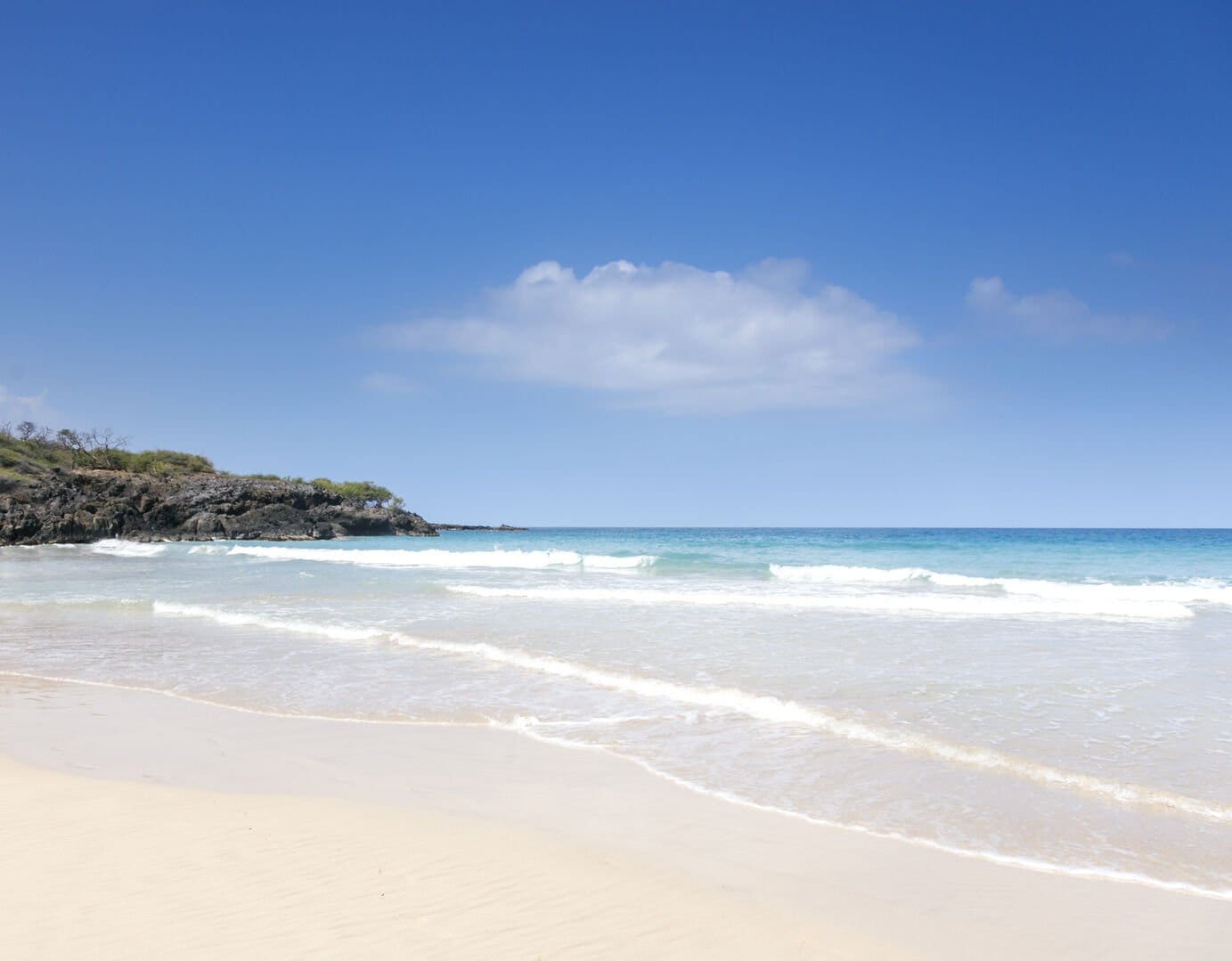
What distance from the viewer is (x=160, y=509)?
193 ft

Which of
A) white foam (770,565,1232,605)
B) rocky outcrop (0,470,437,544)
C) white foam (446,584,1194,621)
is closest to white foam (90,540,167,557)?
rocky outcrop (0,470,437,544)

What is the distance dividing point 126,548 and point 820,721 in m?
52.3

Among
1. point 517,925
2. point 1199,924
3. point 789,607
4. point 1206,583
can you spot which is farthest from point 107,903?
point 1206,583

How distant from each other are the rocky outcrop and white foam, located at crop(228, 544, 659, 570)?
20621 mm

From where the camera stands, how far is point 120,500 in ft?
189

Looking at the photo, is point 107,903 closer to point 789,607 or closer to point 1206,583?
point 789,607

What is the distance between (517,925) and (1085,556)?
38475mm

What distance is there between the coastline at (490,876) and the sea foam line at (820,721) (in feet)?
5.52

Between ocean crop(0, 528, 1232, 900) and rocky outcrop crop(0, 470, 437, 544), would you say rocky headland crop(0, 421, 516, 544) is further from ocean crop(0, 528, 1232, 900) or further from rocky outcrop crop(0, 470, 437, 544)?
ocean crop(0, 528, 1232, 900)

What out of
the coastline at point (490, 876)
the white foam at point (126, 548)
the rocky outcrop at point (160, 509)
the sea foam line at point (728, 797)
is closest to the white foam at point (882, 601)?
the sea foam line at point (728, 797)

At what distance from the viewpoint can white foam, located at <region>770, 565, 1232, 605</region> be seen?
19.7 m

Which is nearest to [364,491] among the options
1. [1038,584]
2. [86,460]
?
[86,460]

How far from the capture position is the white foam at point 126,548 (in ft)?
139

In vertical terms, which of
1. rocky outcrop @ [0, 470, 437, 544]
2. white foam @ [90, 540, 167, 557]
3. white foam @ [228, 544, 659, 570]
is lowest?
white foam @ [90, 540, 167, 557]
